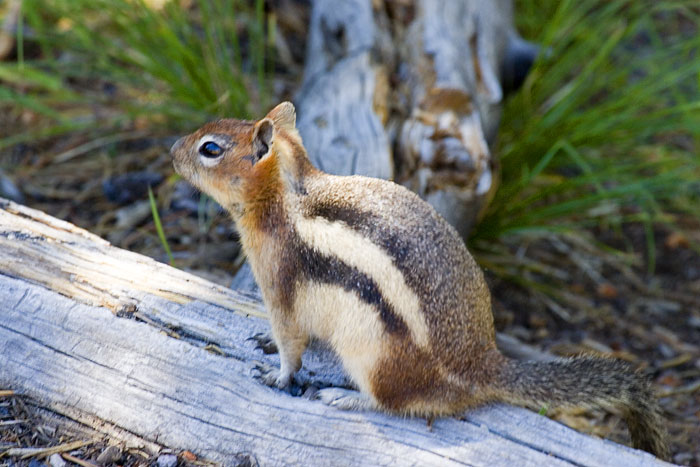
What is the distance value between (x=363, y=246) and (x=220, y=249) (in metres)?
1.97

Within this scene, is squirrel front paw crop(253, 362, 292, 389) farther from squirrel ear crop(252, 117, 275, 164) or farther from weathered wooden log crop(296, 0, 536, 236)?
weathered wooden log crop(296, 0, 536, 236)

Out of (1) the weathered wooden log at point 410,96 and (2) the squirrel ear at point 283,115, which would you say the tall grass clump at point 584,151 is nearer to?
(1) the weathered wooden log at point 410,96

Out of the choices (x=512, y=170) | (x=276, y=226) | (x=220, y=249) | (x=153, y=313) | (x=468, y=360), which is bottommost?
(x=220, y=249)

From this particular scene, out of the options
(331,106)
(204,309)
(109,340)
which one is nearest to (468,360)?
(204,309)

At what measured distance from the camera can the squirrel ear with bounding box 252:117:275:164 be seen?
2.66m

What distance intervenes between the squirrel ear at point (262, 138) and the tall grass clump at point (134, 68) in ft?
4.94

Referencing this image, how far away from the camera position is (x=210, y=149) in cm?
283

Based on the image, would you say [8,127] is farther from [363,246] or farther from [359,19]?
[363,246]

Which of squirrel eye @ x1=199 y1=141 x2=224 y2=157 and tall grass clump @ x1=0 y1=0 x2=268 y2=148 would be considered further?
tall grass clump @ x1=0 y1=0 x2=268 y2=148

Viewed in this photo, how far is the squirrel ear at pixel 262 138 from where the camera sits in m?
2.66

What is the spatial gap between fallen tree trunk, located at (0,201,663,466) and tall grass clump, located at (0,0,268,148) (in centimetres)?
160

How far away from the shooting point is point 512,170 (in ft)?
15.1

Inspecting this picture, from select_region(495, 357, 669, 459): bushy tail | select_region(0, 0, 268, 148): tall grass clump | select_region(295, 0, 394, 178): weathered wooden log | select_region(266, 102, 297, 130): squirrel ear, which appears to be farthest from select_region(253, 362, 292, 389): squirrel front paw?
select_region(0, 0, 268, 148): tall grass clump

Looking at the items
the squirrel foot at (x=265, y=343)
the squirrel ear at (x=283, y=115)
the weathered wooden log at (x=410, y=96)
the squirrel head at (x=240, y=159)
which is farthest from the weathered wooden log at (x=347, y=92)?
the squirrel foot at (x=265, y=343)
